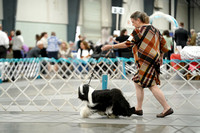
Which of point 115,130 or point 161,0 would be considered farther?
point 161,0

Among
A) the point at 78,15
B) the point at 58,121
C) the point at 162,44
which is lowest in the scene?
the point at 58,121

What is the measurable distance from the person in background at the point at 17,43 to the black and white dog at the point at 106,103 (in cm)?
714

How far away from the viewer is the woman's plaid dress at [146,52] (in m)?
3.85

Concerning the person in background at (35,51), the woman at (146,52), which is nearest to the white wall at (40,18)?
the person in background at (35,51)

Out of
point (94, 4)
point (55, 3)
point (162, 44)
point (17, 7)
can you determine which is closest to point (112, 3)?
point (94, 4)

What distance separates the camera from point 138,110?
4023mm

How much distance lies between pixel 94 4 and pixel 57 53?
8180mm

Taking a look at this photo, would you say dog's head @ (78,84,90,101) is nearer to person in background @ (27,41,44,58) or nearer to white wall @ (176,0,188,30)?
person in background @ (27,41,44,58)

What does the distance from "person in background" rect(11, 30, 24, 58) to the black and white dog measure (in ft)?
23.4

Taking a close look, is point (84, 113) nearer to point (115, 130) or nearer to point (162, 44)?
point (115, 130)

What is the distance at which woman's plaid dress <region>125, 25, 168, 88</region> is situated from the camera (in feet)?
12.6

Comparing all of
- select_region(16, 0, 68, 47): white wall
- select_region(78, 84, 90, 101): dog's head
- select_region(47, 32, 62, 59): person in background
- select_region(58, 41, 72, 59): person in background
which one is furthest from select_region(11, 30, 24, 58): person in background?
select_region(78, 84, 90, 101): dog's head

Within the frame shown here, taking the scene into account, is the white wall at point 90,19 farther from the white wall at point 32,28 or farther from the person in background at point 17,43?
the person in background at point 17,43

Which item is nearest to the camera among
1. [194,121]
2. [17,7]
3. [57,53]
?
[194,121]
